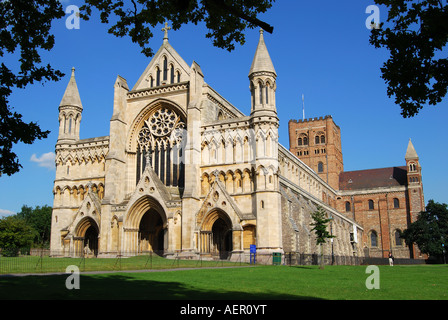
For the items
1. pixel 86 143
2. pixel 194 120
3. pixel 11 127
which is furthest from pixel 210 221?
pixel 11 127

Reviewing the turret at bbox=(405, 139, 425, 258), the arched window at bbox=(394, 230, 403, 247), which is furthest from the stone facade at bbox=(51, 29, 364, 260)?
the turret at bbox=(405, 139, 425, 258)

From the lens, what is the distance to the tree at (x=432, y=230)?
60000 mm

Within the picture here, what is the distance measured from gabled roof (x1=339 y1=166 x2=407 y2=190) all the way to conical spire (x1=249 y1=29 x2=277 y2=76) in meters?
52.5

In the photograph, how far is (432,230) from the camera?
61469mm

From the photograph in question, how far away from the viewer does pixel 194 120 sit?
133ft

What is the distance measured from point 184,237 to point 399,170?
2481 inches

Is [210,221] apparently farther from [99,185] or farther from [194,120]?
[99,185]

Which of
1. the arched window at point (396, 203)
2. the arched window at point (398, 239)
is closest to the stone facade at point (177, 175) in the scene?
the arched window at point (398, 239)

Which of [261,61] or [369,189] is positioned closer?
[261,61]

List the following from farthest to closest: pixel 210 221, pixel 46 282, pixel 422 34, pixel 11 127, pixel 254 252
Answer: pixel 210 221 < pixel 254 252 < pixel 46 282 < pixel 11 127 < pixel 422 34

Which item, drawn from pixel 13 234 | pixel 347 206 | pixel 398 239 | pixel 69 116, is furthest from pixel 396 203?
pixel 13 234

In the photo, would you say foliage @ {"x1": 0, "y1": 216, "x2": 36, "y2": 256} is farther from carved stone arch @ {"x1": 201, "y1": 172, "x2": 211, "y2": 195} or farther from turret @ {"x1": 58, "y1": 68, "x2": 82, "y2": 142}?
carved stone arch @ {"x1": 201, "y1": 172, "x2": 211, "y2": 195}

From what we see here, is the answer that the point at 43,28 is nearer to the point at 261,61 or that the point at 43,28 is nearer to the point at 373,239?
the point at 261,61

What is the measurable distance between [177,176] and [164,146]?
11.1ft
